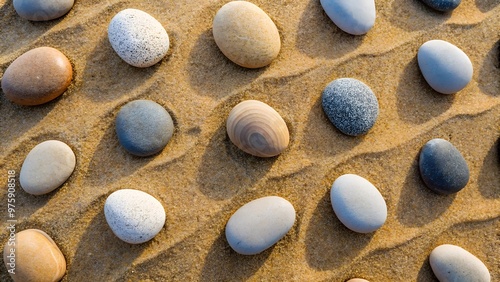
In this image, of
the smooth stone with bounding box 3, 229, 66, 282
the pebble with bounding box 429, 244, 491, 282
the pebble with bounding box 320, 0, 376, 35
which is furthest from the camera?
the pebble with bounding box 320, 0, 376, 35

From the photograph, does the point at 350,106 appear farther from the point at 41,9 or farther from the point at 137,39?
the point at 41,9

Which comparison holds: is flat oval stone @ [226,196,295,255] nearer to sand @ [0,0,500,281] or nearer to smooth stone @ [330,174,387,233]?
sand @ [0,0,500,281]

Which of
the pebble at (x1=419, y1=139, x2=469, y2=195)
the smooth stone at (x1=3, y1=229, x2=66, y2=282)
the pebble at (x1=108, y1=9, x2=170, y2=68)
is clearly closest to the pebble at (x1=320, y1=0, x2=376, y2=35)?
the pebble at (x1=419, y1=139, x2=469, y2=195)

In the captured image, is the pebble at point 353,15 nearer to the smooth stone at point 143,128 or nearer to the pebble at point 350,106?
the pebble at point 350,106

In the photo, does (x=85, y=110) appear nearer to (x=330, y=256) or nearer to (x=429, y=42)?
(x=330, y=256)

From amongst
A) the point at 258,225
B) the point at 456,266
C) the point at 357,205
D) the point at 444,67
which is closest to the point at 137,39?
the point at 258,225

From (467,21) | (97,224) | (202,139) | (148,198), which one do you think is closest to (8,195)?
(97,224)
